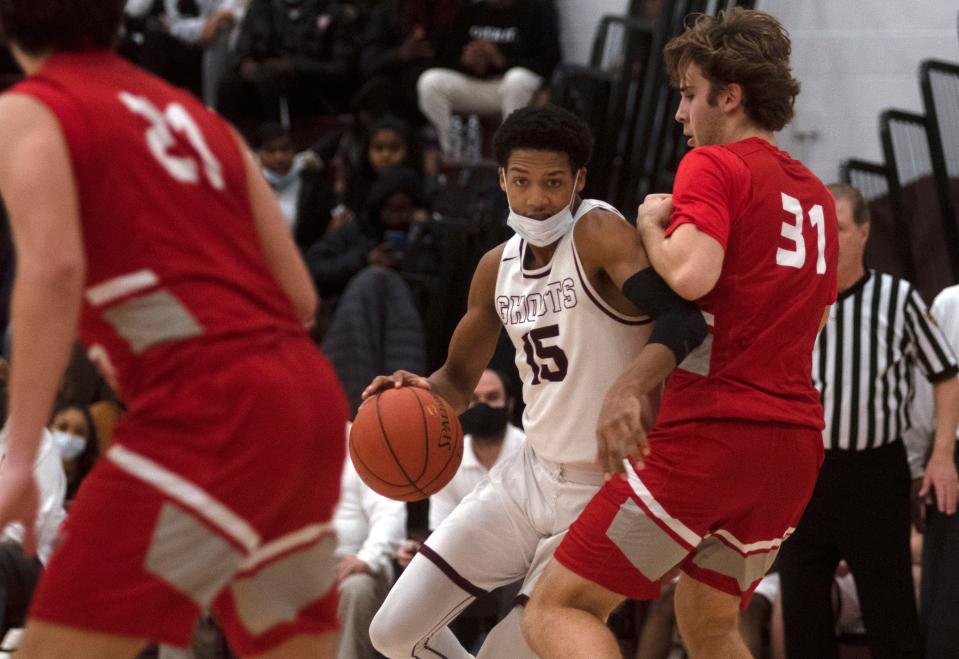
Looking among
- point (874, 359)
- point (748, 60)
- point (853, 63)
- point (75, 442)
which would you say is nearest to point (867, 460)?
point (874, 359)

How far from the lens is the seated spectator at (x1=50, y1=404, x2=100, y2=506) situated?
7.71 metres

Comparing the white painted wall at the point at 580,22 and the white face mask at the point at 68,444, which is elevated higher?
the white painted wall at the point at 580,22

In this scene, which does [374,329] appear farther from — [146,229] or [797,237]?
[146,229]

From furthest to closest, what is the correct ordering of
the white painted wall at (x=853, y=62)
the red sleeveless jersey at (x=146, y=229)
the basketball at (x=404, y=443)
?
1. the white painted wall at (x=853, y=62)
2. the basketball at (x=404, y=443)
3. the red sleeveless jersey at (x=146, y=229)

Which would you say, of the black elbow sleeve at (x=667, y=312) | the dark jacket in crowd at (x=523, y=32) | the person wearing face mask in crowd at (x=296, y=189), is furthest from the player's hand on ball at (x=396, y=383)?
the dark jacket in crowd at (x=523, y=32)

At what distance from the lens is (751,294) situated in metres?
3.90

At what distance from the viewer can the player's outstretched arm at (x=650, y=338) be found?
3.62 metres

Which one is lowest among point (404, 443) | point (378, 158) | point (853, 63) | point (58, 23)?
point (378, 158)

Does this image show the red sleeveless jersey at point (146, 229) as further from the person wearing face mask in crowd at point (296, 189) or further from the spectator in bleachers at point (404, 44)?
the spectator in bleachers at point (404, 44)

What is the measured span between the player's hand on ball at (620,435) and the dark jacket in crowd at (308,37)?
27.5 feet

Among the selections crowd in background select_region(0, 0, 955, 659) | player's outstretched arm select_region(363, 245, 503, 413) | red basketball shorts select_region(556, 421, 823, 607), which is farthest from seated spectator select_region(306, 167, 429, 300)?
red basketball shorts select_region(556, 421, 823, 607)

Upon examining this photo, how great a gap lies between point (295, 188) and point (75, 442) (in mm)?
3039

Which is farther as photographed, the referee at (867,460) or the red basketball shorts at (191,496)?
the referee at (867,460)

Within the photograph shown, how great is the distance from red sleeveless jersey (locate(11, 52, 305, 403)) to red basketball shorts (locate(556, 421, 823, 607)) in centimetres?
143
